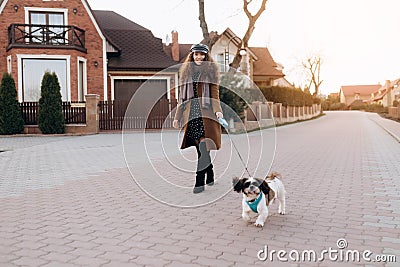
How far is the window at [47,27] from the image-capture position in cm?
2252

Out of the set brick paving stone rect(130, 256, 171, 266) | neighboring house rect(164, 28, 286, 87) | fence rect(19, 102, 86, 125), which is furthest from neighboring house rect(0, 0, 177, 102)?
brick paving stone rect(130, 256, 171, 266)

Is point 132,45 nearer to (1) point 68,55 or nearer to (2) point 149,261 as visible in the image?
(1) point 68,55

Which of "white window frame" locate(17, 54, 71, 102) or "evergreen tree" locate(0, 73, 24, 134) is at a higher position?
"white window frame" locate(17, 54, 71, 102)

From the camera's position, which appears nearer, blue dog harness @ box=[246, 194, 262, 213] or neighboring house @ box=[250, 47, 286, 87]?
blue dog harness @ box=[246, 194, 262, 213]

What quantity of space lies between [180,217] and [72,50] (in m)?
19.4

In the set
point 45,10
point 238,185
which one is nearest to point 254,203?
point 238,185

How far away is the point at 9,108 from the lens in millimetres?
18969

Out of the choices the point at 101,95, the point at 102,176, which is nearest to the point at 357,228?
the point at 102,176

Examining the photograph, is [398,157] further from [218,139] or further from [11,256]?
[11,256]

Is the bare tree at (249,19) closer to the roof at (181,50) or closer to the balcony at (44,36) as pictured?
the roof at (181,50)

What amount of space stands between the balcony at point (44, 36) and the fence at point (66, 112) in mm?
3578

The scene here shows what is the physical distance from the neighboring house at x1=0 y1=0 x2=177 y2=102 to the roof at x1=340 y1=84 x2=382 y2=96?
11387cm

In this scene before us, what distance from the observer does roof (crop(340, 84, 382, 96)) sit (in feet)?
423

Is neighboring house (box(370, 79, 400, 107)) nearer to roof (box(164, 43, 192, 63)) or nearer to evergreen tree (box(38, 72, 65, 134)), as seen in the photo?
roof (box(164, 43, 192, 63))
